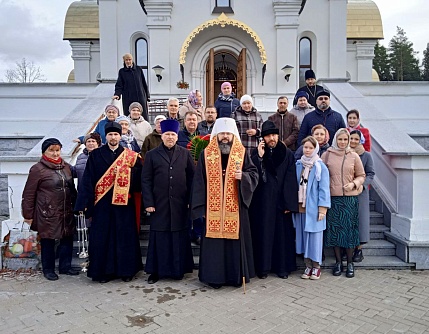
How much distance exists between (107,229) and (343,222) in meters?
3.12

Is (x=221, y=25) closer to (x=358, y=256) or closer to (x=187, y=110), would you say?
(x=187, y=110)

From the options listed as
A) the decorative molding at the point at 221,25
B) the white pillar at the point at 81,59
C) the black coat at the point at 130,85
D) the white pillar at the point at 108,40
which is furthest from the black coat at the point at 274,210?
the white pillar at the point at 81,59

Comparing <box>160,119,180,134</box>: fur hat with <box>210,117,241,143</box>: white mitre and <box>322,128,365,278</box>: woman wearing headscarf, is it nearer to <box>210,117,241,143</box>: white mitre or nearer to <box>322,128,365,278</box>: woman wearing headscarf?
<box>210,117,241,143</box>: white mitre

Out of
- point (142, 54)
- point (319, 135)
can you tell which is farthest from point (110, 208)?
point (142, 54)

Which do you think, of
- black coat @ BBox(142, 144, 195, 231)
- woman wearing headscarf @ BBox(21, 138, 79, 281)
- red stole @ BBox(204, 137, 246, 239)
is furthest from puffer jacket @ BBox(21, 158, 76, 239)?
red stole @ BBox(204, 137, 246, 239)

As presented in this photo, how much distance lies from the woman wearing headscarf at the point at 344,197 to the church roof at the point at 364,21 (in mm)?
15149

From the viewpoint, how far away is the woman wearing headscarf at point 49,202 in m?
5.16

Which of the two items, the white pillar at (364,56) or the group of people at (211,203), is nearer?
the group of people at (211,203)

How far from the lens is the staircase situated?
18.3 ft

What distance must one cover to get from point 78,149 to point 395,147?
520cm

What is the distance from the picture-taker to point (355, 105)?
843 cm

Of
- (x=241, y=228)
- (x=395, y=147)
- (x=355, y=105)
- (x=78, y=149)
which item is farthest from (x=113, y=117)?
(x=355, y=105)

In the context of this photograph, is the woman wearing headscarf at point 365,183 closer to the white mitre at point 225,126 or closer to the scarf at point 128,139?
the white mitre at point 225,126

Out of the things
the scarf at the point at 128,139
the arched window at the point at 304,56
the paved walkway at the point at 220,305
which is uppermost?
the arched window at the point at 304,56
